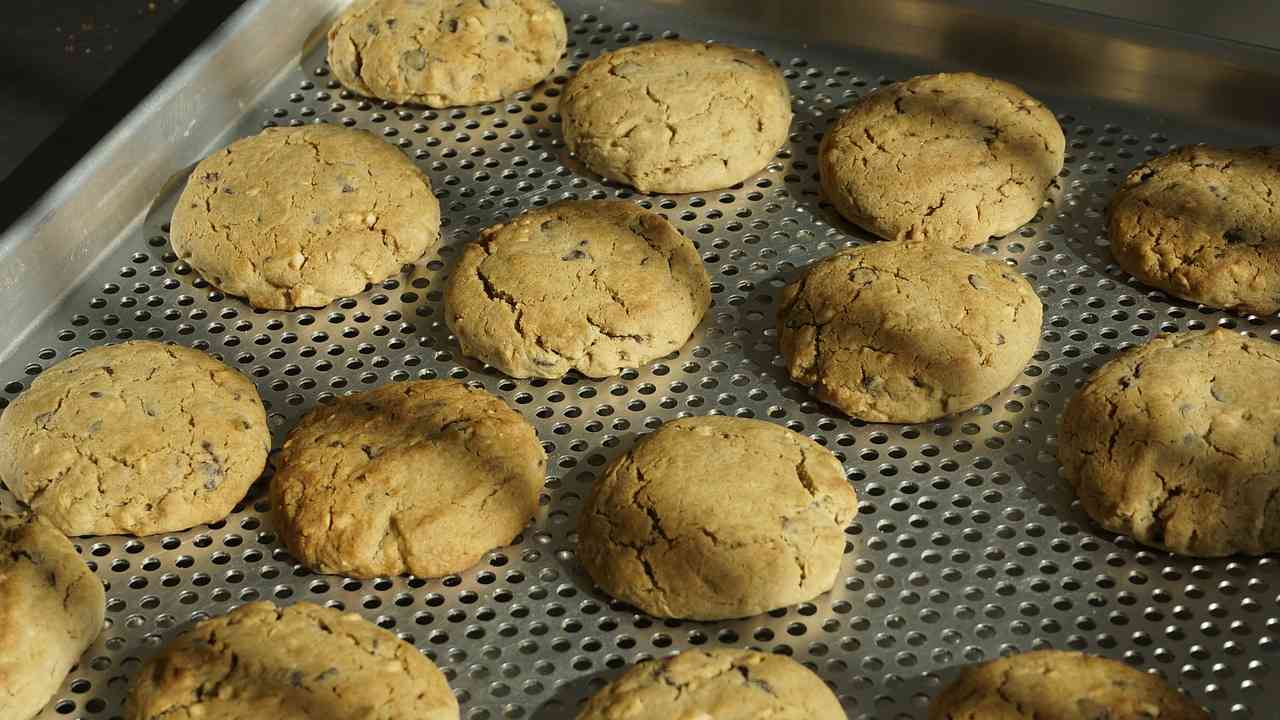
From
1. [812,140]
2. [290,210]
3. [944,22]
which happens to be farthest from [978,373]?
[290,210]

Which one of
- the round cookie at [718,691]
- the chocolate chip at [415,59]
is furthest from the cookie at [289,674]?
the chocolate chip at [415,59]

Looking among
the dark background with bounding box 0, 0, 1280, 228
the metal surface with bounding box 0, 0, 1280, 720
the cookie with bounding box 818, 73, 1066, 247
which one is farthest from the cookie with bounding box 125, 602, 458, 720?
the dark background with bounding box 0, 0, 1280, 228

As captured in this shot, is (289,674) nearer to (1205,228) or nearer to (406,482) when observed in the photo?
(406,482)

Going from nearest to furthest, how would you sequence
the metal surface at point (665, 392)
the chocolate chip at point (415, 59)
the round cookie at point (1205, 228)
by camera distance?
the metal surface at point (665, 392) → the round cookie at point (1205, 228) → the chocolate chip at point (415, 59)

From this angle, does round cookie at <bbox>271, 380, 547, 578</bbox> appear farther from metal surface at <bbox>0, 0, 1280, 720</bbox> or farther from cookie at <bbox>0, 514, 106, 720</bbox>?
cookie at <bbox>0, 514, 106, 720</bbox>

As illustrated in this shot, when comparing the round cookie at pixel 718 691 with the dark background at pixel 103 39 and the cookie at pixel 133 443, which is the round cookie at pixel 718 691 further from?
the dark background at pixel 103 39
